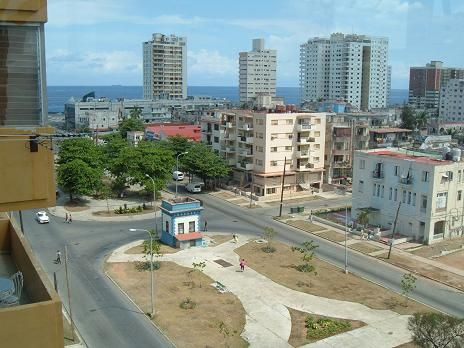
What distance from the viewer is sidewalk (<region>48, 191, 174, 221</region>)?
70.4 ft

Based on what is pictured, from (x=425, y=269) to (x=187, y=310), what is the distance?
7361 mm

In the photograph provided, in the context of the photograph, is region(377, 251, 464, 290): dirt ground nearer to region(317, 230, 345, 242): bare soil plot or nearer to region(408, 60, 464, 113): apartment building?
region(317, 230, 345, 242): bare soil plot

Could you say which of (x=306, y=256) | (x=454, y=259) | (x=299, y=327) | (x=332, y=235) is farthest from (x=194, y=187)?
(x=299, y=327)

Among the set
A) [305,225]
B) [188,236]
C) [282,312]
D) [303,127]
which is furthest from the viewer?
[303,127]

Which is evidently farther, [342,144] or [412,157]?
[342,144]

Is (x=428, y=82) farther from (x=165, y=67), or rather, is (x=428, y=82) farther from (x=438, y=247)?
(x=438, y=247)

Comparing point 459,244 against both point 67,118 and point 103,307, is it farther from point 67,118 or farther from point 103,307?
point 67,118

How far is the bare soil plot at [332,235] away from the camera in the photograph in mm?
18609

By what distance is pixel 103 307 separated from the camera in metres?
12.4

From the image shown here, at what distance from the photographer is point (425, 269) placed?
15570 mm

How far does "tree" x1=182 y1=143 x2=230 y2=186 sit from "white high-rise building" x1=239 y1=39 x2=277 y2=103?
180 ft

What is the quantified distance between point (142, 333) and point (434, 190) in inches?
451

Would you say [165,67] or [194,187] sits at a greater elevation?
[165,67]

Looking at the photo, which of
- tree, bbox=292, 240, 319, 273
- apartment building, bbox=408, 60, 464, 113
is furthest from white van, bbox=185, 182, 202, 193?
apartment building, bbox=408, 60, 464, 113
